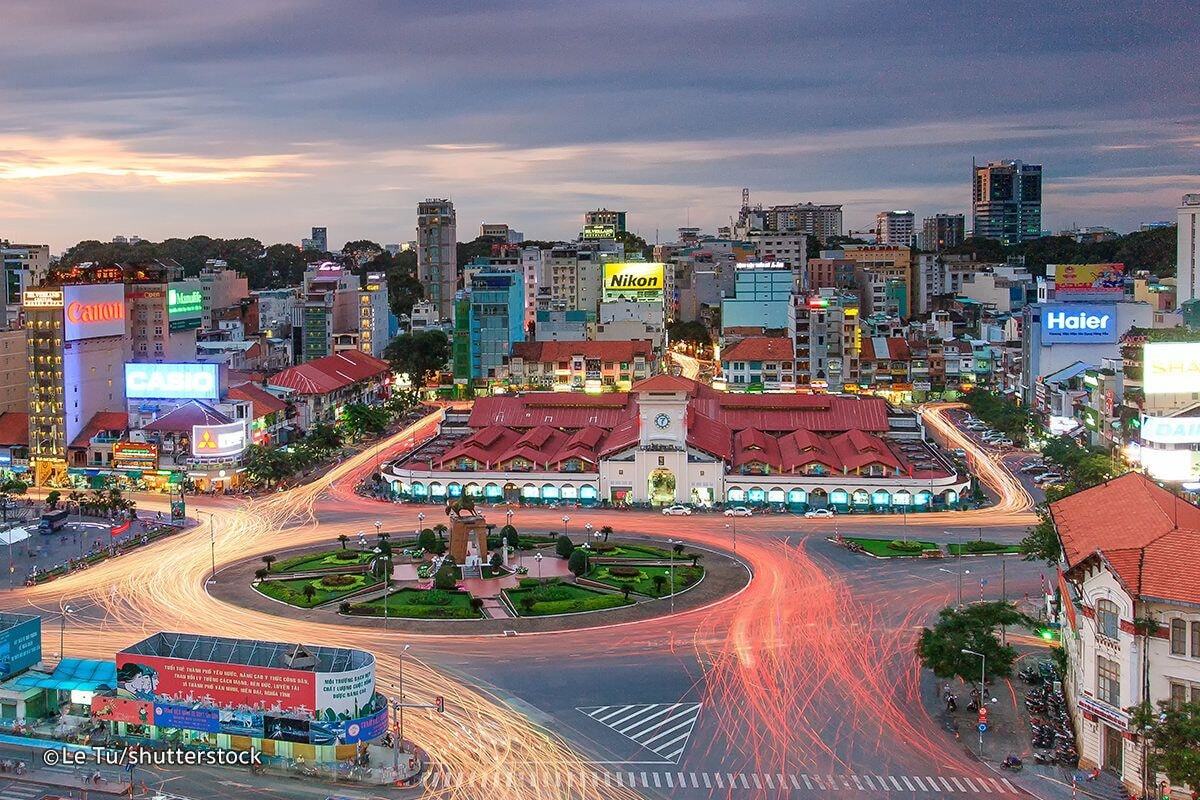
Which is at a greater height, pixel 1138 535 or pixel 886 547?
pixel 1138 535

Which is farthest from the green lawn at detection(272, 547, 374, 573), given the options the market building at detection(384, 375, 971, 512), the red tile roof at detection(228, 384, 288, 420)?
the red tile roof at detection(228, 384, 288, 420)

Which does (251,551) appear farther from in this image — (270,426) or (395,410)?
(395,410)

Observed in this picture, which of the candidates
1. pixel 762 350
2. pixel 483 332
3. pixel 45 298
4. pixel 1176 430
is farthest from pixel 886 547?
pixel 483 332

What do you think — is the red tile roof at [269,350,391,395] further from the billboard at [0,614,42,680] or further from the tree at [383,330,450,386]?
the billboard at [0,614,42,680]

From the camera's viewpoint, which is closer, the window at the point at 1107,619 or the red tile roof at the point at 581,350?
the window at the point at 1107,619

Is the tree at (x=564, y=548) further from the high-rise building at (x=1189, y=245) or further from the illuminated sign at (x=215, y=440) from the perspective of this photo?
the high-rise building at (x=1189, y=245)

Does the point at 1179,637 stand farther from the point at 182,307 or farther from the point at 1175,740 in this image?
the point at 182,307

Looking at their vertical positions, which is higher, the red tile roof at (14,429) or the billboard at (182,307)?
the billboard at (182,307)

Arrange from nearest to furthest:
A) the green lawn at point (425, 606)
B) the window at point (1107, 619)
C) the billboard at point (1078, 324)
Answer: the window at point (1107, 619)
the green lawn at point (425, 606)
the billboard at point (1078, 324)

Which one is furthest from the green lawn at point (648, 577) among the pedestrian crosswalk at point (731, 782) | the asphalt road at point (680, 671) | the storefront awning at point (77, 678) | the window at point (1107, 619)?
the storefront awning at point (77, 678)
